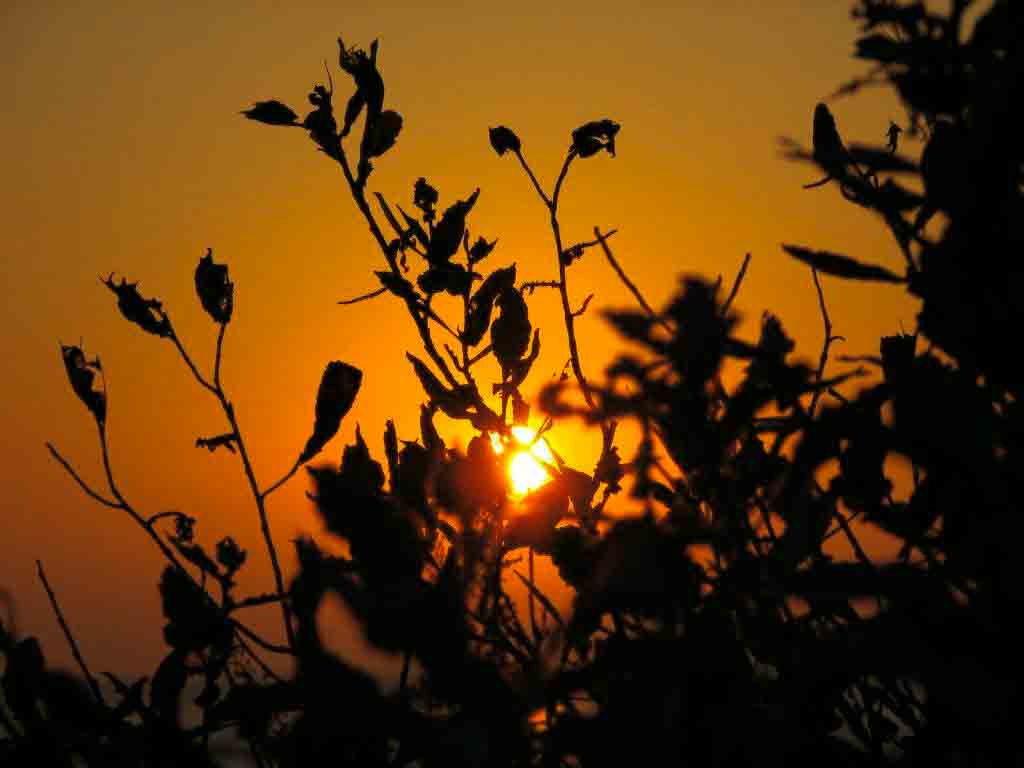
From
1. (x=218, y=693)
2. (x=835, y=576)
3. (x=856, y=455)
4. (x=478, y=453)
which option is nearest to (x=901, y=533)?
(x=856, y=455)

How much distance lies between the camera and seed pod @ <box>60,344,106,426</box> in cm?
183

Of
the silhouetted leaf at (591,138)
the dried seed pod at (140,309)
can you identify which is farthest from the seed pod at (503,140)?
the dried seed pod at (140,309)

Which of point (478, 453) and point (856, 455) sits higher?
point (478, 453)

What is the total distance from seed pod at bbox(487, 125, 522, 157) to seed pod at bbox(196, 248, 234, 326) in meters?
0.72

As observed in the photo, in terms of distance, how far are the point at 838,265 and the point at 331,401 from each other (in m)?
0.95

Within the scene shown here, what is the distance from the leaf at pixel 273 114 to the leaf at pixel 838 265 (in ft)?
4.81

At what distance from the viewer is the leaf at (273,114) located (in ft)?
6.98

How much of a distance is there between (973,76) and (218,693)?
63.9 inches

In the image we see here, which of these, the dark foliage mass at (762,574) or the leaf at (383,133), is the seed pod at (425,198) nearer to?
the leaf at (383,133)

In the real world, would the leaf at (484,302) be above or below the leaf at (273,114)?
below

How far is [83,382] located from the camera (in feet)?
6.04

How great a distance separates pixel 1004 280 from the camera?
31.8 inches

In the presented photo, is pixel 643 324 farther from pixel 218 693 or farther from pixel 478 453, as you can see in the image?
pixel 218 693

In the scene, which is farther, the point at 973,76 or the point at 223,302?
the point at 223,302
